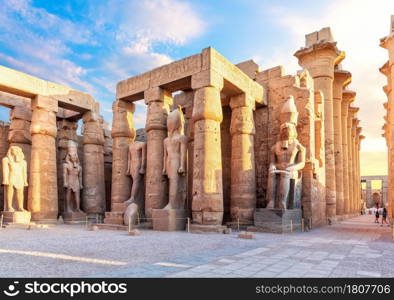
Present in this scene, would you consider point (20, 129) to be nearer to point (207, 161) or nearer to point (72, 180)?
point (72, 180)

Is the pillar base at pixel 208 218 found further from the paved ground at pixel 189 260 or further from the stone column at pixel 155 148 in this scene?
the paved ground at pixel 189 260

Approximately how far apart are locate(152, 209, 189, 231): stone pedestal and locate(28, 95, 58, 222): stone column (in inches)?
225

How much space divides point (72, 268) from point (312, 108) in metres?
11.4

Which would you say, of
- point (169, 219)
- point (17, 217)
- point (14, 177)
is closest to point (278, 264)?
point (169, 219)

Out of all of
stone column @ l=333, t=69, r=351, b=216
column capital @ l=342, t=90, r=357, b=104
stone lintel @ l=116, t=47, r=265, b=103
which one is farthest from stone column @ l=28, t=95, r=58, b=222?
column capital @ l=342, t=90, r=357, b=104

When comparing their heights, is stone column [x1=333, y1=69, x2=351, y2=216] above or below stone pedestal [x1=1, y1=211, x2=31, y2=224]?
above

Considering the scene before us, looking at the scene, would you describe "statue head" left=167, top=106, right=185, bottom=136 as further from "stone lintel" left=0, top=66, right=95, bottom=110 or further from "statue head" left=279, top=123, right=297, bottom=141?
"stone lintel" left=0, top=66, right=95, bottom=110

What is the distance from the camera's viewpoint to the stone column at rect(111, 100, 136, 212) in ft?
45.9

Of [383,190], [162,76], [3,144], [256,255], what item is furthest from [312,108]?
[383,190]

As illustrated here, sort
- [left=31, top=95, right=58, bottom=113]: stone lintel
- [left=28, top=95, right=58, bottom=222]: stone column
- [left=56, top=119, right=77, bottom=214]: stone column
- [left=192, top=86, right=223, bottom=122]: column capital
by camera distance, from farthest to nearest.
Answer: [left=56, top=119, right=77, bottom=214]: stone column → [left=31, top=95, right=58, bottom=113]: stone lintel → [left=28, top=95, right=58, bottom=222]: stone column → [left=192, top=86, right=223, bottom=122]: column capital

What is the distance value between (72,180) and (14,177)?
2608 millimetres

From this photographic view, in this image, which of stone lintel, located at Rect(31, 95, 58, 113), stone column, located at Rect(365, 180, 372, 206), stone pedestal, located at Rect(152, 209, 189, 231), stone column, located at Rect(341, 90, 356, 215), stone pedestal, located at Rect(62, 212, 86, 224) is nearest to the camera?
stone pedestal, located at Rect(152, 209, 189, 231)

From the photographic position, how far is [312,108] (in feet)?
44.5

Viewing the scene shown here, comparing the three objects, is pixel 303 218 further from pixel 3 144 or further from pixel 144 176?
pixel 3 144
